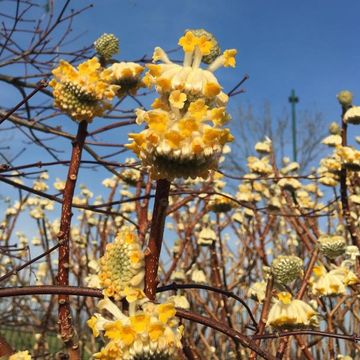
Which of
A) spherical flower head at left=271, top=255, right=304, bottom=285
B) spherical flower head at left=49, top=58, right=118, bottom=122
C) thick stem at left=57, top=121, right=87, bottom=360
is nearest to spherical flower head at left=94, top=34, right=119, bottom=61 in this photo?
spherical flower head at left=49, top=58, right=118, bottom=122

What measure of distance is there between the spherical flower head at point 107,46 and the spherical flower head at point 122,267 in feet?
3.15

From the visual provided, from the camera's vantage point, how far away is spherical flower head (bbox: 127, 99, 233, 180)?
2.14 feet

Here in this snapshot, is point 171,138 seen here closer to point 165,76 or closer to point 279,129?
point 165,76

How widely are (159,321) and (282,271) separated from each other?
0.82 meters

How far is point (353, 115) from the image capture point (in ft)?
7.66

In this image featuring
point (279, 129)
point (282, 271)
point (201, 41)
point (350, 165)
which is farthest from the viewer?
point (279, 129)

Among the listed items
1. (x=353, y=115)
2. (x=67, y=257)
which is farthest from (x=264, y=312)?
(x=353, y=115)

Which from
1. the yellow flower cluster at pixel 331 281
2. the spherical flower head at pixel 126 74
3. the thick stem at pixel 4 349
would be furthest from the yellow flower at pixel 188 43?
the yellow flower cluster at pixel 331 281

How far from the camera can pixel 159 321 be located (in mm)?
623

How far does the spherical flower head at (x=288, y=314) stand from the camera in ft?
4.67

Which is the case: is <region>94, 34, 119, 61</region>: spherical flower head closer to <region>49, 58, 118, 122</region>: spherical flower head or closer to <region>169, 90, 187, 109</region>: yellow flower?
<region>49, 58, 118, 122</region>: spherical flower head

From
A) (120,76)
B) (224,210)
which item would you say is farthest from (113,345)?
(224,210)

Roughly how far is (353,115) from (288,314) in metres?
1.25

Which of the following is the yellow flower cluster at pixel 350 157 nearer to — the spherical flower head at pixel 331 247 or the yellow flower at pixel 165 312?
the spherical flower head at pixel 331 247
